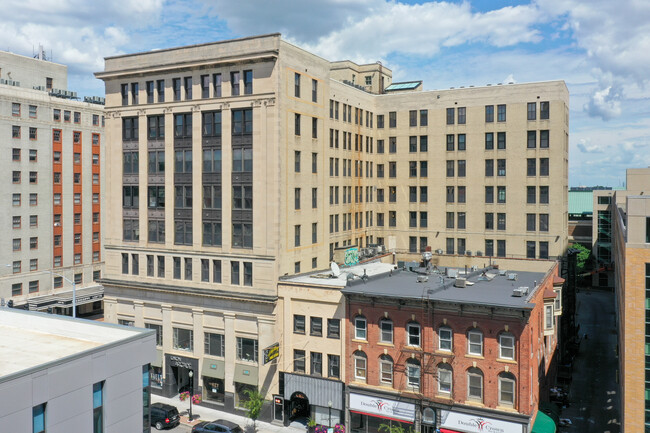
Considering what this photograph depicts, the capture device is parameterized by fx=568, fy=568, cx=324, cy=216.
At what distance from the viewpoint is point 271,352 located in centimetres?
4978

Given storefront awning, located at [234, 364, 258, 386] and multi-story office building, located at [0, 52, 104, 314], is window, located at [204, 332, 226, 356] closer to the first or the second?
storefront awning, located at [234, 364, 258, 386]

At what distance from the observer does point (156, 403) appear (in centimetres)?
5191

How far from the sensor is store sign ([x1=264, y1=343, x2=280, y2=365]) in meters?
49.2

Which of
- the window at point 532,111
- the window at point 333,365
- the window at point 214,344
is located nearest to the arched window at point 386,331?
the window at point 333,365

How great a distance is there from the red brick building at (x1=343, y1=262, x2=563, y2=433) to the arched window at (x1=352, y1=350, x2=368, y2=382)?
83 millimetres

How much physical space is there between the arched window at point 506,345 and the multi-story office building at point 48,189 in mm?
60699

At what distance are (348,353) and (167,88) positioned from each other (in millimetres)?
31704

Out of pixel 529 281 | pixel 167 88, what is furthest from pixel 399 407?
pixel 167 88

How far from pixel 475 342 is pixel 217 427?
21.6 metres

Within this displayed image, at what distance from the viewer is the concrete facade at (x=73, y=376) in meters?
23.0

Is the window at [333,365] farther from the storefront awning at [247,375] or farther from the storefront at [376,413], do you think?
the storefront awning at [247,375]

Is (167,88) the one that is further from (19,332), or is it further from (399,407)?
(399,407)

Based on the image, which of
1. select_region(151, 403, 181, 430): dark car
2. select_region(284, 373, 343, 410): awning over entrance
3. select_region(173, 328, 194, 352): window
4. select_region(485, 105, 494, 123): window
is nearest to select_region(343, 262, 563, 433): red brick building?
select_region(284, 373, 343, 410): awning over entrance

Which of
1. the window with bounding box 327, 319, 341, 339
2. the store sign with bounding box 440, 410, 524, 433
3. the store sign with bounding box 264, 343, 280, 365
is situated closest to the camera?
the store sign with bounding box 440, 410, 524, 433
